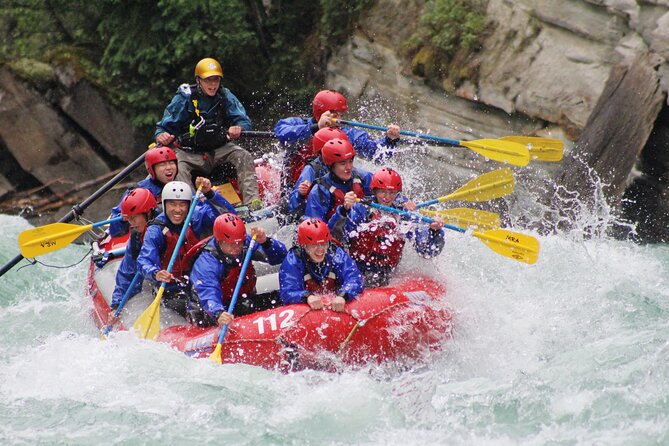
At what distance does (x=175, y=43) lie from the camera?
530 inches

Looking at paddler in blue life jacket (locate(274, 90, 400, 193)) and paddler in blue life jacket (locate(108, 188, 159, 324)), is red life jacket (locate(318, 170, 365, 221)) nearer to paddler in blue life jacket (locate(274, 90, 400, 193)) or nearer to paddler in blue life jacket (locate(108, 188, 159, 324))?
paddler in blue life jacket (locate(274, 90, 400, 193))

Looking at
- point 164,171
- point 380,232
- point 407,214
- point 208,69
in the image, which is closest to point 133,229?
point 164,171

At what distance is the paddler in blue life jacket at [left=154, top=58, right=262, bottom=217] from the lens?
8844mm

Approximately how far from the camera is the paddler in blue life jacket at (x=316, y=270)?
22.1 feet

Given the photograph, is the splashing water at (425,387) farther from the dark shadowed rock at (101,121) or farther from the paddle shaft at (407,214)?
the dark shadowed rock at (101,121)

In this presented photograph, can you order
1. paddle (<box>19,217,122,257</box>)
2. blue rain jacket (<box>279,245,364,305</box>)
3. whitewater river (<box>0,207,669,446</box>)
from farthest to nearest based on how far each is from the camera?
1. paddle (<box>19,217,122,257</box>)
2. blue rain jacket (<box>279,245,364,305</box>)
3. whitewater river (<box>0,207,669,446</box>)

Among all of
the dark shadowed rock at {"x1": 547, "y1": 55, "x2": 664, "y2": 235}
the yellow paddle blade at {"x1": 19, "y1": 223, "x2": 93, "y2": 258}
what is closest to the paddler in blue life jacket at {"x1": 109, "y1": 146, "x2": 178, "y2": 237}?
the yellow paddle blade at {"x1": 19, "y1": 223, "x2": 93, "y2": 258}

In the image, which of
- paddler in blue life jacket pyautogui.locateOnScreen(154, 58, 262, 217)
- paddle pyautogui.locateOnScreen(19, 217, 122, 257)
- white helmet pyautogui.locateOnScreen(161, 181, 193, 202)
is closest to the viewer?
white helmet pyautogui.locateOnScreen(161, 181, 193, 202)

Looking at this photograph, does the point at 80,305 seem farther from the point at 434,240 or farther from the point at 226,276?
the point at 434,240

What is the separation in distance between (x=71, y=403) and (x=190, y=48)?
318 inches

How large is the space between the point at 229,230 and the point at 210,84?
7.78 feet

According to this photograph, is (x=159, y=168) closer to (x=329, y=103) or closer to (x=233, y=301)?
(x=329, y=103)

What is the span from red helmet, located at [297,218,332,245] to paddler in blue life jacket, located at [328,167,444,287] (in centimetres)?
59

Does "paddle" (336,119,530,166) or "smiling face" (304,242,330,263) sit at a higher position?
"paddle" (336,119,530,166)
